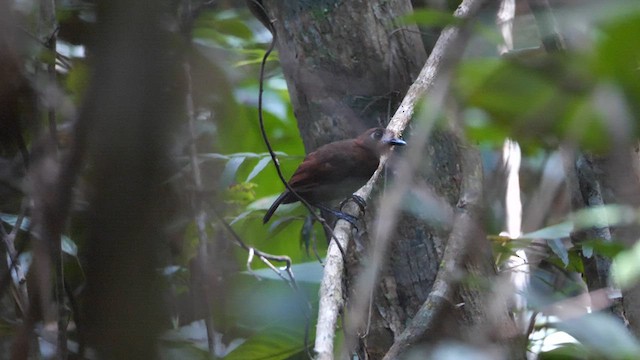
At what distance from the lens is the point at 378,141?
10.9ft

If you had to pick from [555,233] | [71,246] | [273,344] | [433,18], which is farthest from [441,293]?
[433,18]

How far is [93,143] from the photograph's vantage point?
0.65 meters

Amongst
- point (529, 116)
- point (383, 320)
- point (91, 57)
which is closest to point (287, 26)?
point (383, 320)

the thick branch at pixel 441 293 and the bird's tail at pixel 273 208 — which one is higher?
the thick branch at pixel 441 293

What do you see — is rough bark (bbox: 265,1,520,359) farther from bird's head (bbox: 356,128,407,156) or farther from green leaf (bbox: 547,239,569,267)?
green leaf (bbox: 547,239,569,267)

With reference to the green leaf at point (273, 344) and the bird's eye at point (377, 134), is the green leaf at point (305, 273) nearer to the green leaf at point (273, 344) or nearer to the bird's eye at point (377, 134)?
A: the green leaf at point (273, 344)

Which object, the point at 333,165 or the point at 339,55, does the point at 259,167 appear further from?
the point at 339,55

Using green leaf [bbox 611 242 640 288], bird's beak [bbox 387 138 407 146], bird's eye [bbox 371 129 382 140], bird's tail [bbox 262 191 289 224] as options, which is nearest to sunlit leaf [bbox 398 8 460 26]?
green leaf [bbox 611 242 640 288]

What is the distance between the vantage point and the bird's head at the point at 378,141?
125 inches

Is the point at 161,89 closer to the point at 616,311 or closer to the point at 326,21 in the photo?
the point at 616,311

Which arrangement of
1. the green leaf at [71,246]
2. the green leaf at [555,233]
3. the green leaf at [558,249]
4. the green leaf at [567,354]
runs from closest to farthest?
1. the green leaf at [71,246]
2. the green leaf at [567,354]
3. the green leaf at [555,233]
4. the green leaf at [558,249]

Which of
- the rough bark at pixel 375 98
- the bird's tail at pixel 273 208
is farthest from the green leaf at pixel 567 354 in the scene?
the bird's tail at pixel 273 208

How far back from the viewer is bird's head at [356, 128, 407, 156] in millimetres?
3186

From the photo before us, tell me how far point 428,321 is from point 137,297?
5.66ft
